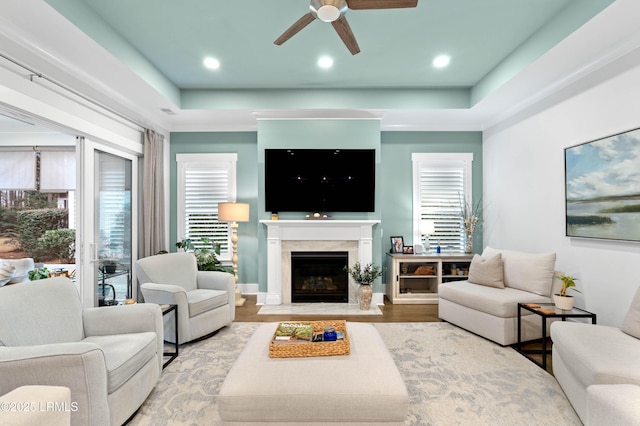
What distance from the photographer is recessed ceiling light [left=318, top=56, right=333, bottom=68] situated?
11.5 feet

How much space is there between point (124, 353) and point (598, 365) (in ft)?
9.44

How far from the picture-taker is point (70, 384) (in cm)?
161

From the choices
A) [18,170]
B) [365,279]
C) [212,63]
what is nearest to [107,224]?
[18,170]

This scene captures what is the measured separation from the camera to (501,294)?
3295mm

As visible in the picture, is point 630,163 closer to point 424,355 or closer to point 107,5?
point 424,355

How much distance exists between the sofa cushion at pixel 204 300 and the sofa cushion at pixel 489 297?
2.67m

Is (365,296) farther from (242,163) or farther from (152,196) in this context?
(152,196)

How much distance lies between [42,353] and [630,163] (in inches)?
175

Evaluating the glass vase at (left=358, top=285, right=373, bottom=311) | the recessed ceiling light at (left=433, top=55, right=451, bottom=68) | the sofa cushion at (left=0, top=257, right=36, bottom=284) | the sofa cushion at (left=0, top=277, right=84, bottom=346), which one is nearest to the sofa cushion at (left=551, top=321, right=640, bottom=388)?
the glass vase at (left=358, top=285, right=373, bottom=311)

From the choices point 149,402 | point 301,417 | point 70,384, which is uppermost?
point 70,384

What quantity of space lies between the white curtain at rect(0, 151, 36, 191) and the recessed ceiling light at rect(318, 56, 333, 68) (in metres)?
3.64

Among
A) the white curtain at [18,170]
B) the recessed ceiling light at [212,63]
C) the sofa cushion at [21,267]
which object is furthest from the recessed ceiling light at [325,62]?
the sofa cushion at [21,267]

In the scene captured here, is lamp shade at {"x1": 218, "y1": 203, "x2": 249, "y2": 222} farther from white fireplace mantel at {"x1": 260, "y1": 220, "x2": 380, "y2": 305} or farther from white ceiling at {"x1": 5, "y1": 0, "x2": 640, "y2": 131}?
white ceiling at {"x1": 5, "y1": 0, "x2": 640, "y2": 131}

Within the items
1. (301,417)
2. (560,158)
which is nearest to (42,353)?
(301,417)
